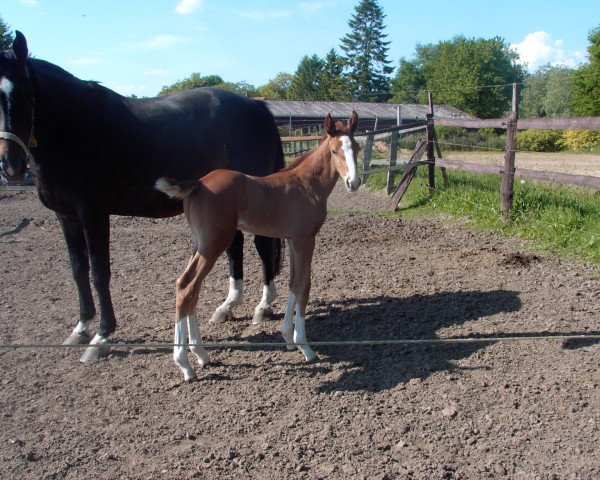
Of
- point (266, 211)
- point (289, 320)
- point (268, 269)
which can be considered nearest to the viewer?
point (266, 211)

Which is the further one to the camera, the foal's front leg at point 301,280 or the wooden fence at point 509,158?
the wooden fence at point 509,158

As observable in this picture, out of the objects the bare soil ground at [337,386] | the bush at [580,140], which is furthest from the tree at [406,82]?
the bare soil ground at [337,386]

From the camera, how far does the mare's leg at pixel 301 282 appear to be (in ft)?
14.9

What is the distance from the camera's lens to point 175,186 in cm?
416

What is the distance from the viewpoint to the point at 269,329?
5434mm

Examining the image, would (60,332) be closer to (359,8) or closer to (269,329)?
(269,329)

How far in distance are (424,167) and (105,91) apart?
10.0 meters

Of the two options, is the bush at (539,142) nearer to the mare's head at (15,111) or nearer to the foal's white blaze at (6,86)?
the mare's head at (15,111)

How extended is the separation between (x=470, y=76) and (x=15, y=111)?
2949 inches

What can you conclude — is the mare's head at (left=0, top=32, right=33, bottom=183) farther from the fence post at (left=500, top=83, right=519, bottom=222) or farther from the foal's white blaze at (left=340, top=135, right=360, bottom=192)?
the fence post at (left=500, top=83, right=519, bottom=222)

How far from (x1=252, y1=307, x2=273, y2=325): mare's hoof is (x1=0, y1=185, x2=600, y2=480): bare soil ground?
0.08m

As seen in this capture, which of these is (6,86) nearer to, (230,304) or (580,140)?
(230,304)

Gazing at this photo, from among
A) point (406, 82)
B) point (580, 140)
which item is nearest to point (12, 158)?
point (580, 140)

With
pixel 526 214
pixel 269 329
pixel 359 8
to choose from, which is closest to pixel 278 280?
pixel 269 329
